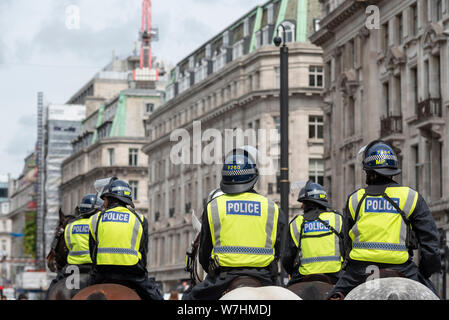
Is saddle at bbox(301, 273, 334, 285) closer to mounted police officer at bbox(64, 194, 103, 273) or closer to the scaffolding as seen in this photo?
mounted police officer at bbox(64, 194, 103, 273)

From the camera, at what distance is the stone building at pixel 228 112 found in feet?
256

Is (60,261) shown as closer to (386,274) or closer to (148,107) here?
(386,274)

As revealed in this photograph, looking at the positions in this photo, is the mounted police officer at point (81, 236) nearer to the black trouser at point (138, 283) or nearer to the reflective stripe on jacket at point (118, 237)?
the reflective stripe on jacket at point (118, 237)

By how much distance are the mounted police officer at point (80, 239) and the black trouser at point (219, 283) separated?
4.19 meters

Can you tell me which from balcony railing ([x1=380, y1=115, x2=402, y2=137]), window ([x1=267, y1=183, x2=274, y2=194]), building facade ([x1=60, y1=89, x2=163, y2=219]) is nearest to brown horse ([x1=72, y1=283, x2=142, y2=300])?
balcony railing ([x1=380, y1=115, x2=402, y2=137])

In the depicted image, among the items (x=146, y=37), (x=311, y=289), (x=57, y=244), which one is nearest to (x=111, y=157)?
(x=146, y=37)

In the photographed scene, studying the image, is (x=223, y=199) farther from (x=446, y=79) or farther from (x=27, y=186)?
(x=27, y=186)

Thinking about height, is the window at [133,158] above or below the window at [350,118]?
above

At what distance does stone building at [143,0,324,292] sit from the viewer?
78062 mm

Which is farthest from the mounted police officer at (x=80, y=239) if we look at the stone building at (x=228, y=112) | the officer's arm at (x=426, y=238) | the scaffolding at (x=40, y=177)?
the scaffolding at (x=40, y=177)

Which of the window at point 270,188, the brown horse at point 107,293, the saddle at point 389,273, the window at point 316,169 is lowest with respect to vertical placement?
the brown horse at point 107,293

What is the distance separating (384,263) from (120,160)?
111m

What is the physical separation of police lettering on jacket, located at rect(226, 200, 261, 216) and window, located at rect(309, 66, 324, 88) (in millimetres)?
68877

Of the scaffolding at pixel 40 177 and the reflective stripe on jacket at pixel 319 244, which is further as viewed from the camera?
the scaffolding at pixel 40 177
